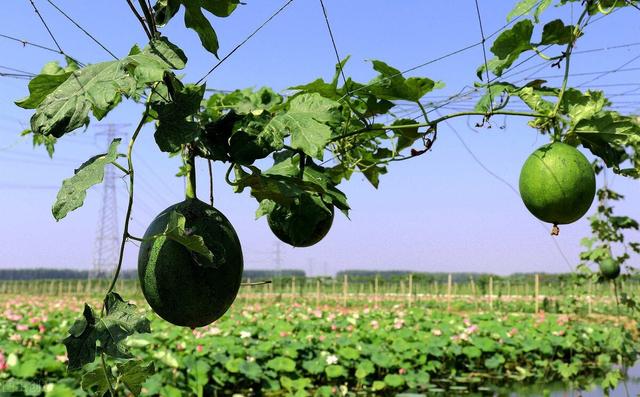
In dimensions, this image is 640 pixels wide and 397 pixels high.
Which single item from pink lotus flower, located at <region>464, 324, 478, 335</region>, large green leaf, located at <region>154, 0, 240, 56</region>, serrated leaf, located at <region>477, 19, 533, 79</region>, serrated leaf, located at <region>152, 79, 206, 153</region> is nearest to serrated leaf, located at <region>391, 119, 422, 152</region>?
serrated leaf, located at <region>477, 19, 533, 79</region>

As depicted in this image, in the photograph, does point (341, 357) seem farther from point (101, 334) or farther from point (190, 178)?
point (101, 334)

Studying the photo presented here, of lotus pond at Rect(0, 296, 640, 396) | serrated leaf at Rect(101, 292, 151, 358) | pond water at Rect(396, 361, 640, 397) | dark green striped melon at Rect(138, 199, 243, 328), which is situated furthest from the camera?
pond water at Rect(396, 361, 640, 397)

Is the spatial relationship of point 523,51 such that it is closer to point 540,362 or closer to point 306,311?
point 540,362

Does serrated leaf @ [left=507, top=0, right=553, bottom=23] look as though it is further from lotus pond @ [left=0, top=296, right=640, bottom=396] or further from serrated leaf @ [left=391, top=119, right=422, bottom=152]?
lotus pond @ [left=0, top=296, right=640, bottom=396]

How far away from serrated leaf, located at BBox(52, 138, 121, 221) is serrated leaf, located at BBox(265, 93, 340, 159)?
35cm

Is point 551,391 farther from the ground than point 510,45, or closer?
closer

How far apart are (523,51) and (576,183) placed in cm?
41

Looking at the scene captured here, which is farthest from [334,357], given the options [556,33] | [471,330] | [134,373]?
[134,373]

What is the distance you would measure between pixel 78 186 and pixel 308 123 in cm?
47

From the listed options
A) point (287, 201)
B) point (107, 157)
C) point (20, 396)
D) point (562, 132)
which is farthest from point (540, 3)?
point (20, 396)

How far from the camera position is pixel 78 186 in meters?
0.95

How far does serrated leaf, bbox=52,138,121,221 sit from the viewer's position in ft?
3.05

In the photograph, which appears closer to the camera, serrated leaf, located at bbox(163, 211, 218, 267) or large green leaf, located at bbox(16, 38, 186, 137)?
large green leaf, located at bbox(16, 38, 186, 137)

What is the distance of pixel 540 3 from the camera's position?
1536mm
